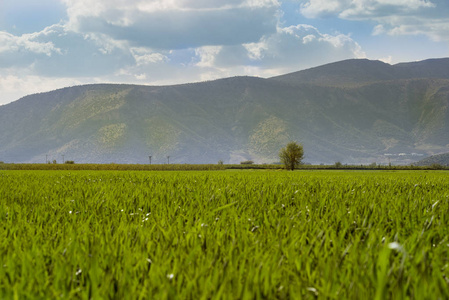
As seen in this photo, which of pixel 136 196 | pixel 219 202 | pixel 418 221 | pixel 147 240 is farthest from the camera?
pixel 136 196

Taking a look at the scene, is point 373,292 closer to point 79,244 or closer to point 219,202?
point 79,244

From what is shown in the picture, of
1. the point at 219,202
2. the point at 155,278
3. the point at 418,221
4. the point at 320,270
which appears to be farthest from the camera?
the point at 219,202

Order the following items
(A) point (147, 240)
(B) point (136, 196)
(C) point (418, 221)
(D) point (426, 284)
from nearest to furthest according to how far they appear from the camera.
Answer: (D) point (426, 284)
(A) point (147, 240)
(C) point (418, 221)
(B) point (136, 196)

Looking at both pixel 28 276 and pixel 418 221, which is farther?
pixel 418 221

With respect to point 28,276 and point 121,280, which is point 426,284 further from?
point 28,276

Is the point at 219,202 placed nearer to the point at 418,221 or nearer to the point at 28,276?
the point at 418,221

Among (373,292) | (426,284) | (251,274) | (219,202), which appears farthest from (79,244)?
(219,202)

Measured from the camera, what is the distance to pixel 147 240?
3.75m

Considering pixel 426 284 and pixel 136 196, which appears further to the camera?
pixel 136 196

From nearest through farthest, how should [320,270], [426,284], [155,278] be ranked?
[426,284] < [155,278] < [320,270]

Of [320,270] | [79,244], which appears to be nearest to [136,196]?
[79,244]

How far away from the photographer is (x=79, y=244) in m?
3.84

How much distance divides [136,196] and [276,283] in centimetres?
572

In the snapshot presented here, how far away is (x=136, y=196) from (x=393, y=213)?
437cm
